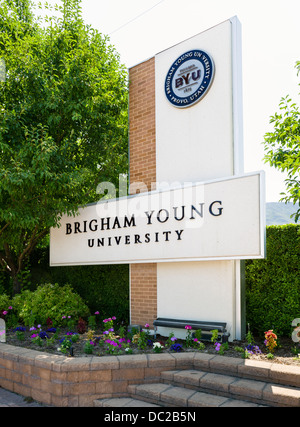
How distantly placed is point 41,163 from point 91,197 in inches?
78.3

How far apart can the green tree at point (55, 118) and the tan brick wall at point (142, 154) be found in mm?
518

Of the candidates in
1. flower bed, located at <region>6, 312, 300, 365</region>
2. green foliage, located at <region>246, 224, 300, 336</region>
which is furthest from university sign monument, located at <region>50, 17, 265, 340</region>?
green foliage, located at <region>246, 224, 300, 336</region>

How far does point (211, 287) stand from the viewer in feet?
19.7

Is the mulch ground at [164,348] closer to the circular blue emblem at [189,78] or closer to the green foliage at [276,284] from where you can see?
the green foliage at [276,284]

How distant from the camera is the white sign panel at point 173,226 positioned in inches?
216

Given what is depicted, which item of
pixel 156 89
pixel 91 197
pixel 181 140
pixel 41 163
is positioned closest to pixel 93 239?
pixel 91 197

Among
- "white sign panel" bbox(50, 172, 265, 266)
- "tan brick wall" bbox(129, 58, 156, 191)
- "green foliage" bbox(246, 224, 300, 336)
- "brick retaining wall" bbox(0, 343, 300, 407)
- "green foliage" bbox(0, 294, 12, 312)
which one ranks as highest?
"tan brick wall" bbox(129, 58, 156, 191)

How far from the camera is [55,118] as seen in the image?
6848 mm

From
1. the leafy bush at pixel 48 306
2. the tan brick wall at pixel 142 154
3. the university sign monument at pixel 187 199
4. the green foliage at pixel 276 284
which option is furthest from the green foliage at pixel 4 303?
the green foliage at pixel 276 284

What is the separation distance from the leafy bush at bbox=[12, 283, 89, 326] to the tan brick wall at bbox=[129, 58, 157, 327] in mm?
1124

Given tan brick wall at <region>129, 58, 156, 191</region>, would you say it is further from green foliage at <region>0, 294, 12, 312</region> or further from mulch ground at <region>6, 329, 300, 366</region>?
green foliage at <region>0, 294, 12, 312</region>

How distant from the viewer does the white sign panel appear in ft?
18.0

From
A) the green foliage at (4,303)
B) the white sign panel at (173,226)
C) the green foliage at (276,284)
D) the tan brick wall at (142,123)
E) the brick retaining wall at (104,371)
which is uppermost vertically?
the tan brick wall at (142,123)
